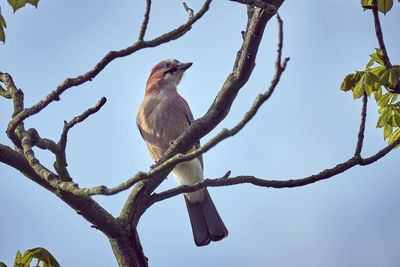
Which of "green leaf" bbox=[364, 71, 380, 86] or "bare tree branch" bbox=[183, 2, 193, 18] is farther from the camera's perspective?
"bare tree branch" bbox=[183, 2, 193, 18]

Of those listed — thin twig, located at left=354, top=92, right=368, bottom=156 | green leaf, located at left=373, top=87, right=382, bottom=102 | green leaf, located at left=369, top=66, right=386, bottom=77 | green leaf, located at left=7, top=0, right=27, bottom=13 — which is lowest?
thin twig, located at left=354, top=92, right=368, bottom=156

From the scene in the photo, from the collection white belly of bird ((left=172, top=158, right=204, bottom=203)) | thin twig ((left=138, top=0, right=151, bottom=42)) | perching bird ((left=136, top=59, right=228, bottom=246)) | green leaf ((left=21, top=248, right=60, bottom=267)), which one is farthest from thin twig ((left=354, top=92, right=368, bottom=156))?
white belly of bird ((left=172, top=158, right=204, bottom=203))

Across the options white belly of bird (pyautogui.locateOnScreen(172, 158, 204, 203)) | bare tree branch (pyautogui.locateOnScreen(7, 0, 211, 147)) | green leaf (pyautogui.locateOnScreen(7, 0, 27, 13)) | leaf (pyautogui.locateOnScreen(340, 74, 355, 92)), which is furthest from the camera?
white belly of bird (pyautogui.locateOnScreen(172, 158, 204, 203))

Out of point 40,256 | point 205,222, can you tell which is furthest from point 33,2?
point 205,222

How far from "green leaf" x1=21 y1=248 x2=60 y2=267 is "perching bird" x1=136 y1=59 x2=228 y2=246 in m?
3.18

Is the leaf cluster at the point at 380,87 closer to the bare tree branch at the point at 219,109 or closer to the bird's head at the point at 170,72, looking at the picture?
the bare tree branch at the point at 219,109

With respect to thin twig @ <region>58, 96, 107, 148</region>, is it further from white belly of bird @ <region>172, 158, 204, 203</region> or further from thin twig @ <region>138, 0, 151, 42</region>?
white belly of bird @ <region>172, 158, 204, 203</region>

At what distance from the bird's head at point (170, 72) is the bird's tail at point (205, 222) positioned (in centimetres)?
162

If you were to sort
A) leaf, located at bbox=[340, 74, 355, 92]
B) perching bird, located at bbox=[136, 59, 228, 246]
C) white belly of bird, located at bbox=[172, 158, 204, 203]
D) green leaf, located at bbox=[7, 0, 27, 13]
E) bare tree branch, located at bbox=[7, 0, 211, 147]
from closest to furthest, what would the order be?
bare tree branch, located at bbox=[7, 0, 211, 147] < green leaf, located at bbox=[7, 0, 27, 13] < leaf, located at bbox=[340, 74, 355, 92] < perching bird, located at bbox=[136, 59, 228, 246] < white belly of bird, located at bbox=[172, 158, 204, 203]

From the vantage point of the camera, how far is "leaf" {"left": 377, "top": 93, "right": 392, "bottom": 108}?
12.4ft

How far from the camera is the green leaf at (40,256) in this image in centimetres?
330

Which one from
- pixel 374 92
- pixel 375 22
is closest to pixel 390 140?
pixel 374 92

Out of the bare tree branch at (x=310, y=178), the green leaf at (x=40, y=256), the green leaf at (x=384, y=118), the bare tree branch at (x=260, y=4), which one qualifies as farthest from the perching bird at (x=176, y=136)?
the bare tree branch at (x=260, y=4)

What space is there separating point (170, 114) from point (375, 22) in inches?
139
